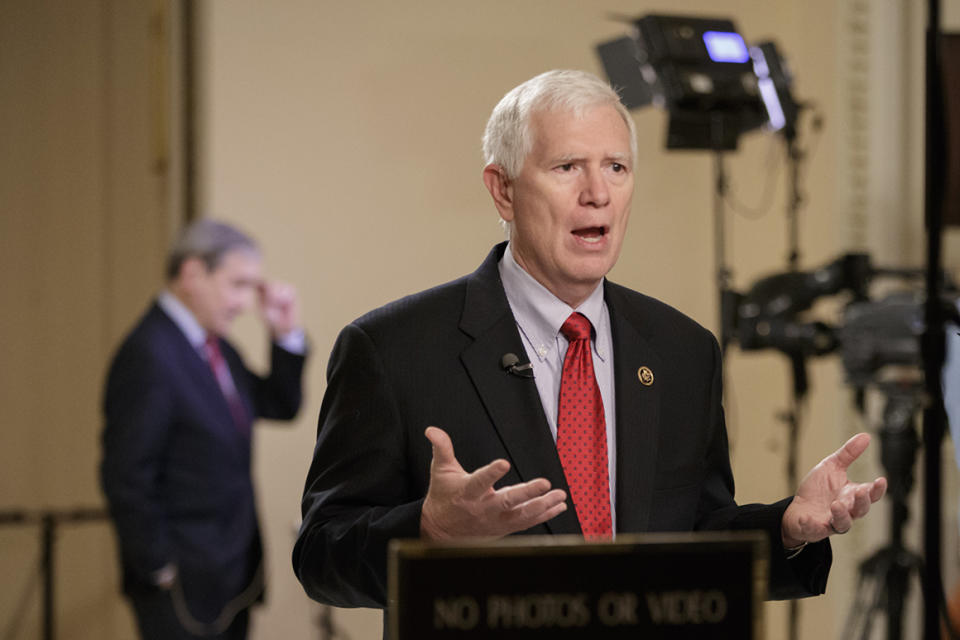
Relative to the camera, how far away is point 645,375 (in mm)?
1612

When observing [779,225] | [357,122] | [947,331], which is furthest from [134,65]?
[947,331]

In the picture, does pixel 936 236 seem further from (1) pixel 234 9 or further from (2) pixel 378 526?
(1) pixel 234 9

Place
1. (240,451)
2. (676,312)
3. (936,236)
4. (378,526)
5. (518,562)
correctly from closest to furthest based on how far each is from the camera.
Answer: (518,562) → (936,236) → (378,526) → (676,312) → (240,451)

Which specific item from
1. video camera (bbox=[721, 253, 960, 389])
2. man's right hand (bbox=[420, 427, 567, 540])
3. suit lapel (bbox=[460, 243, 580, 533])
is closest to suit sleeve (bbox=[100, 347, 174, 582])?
video camera (bbox=[721, 253, 960, 389])

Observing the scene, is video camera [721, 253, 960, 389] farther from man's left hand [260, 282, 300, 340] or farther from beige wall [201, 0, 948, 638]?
man's left hand [260, 282, 300, 340]

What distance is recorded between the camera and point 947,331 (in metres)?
1.23

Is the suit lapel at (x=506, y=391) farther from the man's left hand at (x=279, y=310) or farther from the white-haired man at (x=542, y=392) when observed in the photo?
the man's left hand at (x=279, y=310)

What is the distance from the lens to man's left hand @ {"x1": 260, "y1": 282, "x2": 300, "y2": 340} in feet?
13.3

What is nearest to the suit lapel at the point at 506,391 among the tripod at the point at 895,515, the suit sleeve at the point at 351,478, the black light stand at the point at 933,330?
the suit sleeve at the point at 351,478

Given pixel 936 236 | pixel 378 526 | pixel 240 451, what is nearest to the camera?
pixel 936 236

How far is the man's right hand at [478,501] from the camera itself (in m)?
1.15

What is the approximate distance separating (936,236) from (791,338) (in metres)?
2.39

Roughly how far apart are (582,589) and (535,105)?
77 cm

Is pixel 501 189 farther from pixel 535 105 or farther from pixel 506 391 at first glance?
pixel 506 391
